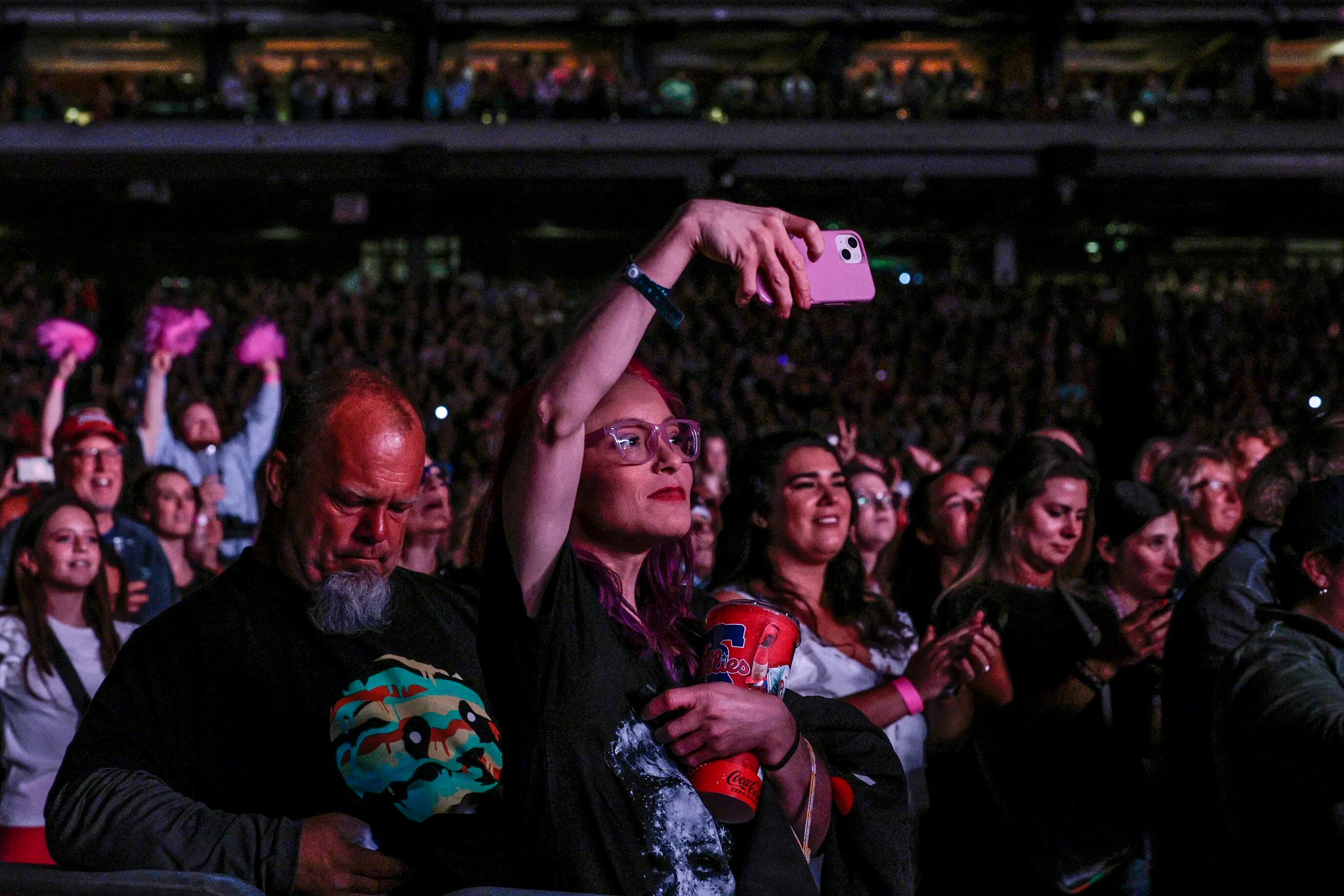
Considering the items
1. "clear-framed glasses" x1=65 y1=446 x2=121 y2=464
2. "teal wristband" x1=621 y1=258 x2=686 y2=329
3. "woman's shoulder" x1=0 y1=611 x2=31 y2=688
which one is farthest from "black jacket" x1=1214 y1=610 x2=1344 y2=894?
"clear-framed glasses" x1=65 y1=446 x2=121 y2=464

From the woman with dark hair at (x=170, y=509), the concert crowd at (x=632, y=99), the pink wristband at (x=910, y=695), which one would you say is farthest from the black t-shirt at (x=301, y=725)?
the concert crowd at (x=632, y=99)

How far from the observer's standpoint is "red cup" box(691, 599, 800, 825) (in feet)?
5.93

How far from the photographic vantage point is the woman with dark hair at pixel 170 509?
5.67 m

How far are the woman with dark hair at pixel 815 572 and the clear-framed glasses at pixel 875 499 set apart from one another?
1268 mm

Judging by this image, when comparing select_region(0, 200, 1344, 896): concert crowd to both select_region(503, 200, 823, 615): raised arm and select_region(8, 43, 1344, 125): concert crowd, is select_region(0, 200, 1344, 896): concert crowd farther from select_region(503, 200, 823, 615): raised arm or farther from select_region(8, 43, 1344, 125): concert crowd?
select_region(8, 43, 1344, 125): concert crowd

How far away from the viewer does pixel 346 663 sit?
216 centimetres

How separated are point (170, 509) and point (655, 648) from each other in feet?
13.9

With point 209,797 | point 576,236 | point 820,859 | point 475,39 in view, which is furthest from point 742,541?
point 475,39

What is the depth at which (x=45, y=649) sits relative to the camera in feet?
12.5

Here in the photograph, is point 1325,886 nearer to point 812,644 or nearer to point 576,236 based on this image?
point 812,644

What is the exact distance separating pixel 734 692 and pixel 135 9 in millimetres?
25058

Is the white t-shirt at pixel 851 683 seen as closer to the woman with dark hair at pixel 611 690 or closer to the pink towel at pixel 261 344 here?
the woman with dark hair at pixel 611 690

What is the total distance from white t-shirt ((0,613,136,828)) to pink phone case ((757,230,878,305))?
2583 millimetres

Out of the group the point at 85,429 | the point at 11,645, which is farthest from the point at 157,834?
the point at 85,429
